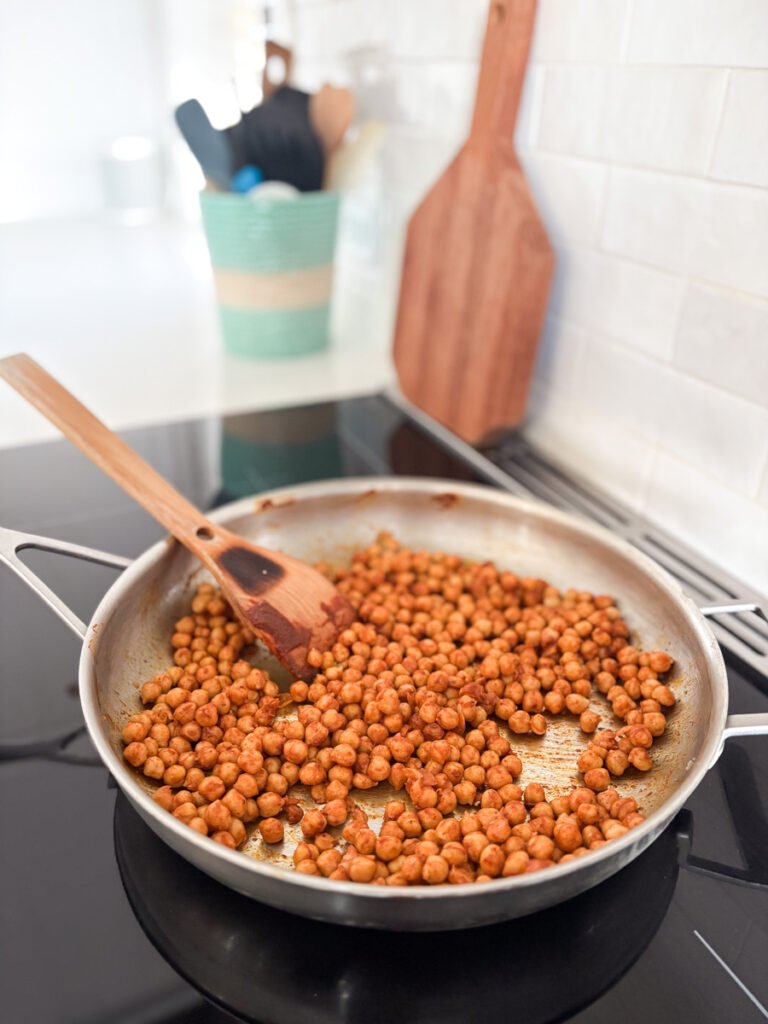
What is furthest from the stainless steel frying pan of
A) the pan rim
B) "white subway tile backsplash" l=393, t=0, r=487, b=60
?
"white subway tile backsplash" l=393, t=0, r=487, b=60

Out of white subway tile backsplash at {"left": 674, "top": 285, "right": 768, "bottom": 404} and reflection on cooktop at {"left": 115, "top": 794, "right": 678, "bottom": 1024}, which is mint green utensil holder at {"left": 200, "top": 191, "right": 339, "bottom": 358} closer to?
white subway tile backsplash at {"left": 674, "top": 285, "right": 768, "bottom": 404}

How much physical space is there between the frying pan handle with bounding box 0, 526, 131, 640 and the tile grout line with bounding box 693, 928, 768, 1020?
1.57 ft

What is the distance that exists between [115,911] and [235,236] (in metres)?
0.97

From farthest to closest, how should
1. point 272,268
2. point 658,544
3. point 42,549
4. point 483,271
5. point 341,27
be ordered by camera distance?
point 341,27 < point 272,268 < point 483,271 < point 658,544 < point 42,549

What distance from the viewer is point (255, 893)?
519 millimetres

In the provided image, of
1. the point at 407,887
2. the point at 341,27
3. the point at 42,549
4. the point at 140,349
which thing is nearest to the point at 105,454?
the point at 42,549

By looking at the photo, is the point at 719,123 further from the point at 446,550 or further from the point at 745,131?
the point at 446,550

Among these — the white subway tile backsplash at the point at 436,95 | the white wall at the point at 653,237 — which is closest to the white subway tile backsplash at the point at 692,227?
the white wall at the point at 653,237

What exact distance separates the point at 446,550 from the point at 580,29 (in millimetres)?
574

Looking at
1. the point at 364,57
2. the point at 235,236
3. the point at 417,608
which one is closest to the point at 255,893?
the point at 417,608

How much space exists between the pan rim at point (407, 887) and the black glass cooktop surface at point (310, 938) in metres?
0.06

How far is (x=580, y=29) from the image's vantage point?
3.04 feet

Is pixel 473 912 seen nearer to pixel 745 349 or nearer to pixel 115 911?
pixel 115 911

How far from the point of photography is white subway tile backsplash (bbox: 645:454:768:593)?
0.86 metres
